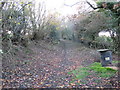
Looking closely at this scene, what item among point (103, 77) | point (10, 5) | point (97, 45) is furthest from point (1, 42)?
point (97, 45)

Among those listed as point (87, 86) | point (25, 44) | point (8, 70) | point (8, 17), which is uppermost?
point (8, 17)

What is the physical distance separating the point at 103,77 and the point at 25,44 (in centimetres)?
717

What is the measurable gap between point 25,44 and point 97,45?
8.26 metres

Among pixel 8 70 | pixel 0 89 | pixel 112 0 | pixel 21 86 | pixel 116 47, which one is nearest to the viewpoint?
pixel 0 89

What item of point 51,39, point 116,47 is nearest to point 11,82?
point 116,47

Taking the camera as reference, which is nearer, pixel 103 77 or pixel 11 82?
pixel 11 82

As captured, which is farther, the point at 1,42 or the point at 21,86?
the point at 1,42

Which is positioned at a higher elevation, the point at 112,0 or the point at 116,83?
the point at 112,0

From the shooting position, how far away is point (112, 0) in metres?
7.11

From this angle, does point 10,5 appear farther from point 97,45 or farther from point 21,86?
point 97,45

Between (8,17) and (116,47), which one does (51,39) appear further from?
(8,17)

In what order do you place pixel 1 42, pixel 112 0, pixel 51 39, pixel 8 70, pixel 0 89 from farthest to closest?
pixel 51 39 → pixel 112 0 → pixel 1 42 → pixel 8 70 → pixel 0 89

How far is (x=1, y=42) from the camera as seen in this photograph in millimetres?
6469

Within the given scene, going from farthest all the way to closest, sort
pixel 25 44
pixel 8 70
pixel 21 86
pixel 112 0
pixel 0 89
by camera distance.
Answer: pixel 25 44
pixel 112 0
pixel 8 70
pixel 21 86
pixel 0 89
